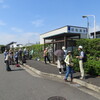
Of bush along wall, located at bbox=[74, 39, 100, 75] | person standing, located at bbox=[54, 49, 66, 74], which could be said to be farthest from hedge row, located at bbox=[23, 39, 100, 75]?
person standing, located at bbox=[54, 49, 66, 74]

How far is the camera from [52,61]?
607 inches

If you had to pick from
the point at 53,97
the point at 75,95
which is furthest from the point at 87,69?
the point at 53,97

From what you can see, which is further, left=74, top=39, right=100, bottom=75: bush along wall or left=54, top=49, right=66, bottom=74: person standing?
left=54, top=49, right=66, bottom=74: person standing

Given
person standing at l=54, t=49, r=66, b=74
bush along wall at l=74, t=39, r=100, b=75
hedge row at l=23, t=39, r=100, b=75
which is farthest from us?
person standing at l=54, t=49, r=66, b=74

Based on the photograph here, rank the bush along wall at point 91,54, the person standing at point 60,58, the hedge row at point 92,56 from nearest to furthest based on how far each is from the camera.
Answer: the hedge row at point 92,56 → the bush along wall at point 91,54 → the person standing at point 60,58

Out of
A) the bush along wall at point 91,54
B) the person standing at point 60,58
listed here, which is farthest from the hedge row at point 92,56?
the person standing at point 60,58

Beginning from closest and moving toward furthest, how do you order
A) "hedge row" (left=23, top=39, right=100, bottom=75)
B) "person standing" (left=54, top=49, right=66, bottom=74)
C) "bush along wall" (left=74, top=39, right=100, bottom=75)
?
"hedge row" (left=23, top=39, right=100, bottom=75) → "bush along wall" (left=74, top=39, right=100, bottom=75) → "person standing" (left=54, top=49, right=66, bottom=74)

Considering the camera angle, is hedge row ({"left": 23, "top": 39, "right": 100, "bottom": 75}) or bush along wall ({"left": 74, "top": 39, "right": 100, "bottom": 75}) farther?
bush along wall ({"left": 74, "top": 39, "right": 100, "bottom": 75})

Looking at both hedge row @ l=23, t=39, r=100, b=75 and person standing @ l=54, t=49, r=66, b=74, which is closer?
Result: hedge row @ l=23, t=39, r=100, b=75

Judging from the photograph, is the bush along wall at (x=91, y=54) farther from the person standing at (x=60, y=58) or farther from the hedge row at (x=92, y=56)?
the person standing at (x=60, y=58)

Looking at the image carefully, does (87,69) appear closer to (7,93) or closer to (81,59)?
(81,59)

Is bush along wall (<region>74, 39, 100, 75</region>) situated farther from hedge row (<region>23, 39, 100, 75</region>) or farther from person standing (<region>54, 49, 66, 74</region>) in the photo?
person standing (<region>54, 49, 66, 74</region>)

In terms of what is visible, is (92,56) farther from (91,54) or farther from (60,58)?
(60,58)

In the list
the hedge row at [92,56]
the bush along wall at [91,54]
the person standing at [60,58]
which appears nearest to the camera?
the hedge row at [92,56]
